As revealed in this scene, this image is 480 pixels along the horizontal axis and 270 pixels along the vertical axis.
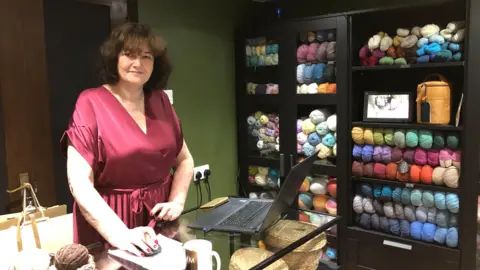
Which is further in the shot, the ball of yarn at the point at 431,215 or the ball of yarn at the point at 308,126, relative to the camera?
the ball of yarn at the point at 308,126

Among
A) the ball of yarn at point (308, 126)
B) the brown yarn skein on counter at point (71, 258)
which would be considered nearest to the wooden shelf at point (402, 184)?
the ball of yarn at point (308, 126)

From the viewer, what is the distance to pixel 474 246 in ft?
8.51

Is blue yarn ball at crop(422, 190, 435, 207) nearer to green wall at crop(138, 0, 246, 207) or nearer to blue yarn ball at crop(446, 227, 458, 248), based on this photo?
blue yarn ball at crop(446, 227, 458, 248)

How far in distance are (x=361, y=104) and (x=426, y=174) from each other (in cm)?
65

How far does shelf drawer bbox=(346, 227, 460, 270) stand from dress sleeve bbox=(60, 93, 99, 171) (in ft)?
6.98

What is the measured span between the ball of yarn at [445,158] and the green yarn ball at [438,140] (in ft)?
0.13

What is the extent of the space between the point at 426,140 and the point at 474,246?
68 cm

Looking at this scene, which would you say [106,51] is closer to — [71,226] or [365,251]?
[71,226]

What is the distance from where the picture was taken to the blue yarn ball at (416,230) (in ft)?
9.22

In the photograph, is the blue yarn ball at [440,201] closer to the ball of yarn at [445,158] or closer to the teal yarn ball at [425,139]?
the ball of yarn at [445,158]

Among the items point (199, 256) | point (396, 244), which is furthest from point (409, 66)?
point (199, 256)

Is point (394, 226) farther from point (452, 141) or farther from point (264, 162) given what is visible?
point (264, 162)

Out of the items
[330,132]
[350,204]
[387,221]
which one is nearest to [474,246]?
[387,221]

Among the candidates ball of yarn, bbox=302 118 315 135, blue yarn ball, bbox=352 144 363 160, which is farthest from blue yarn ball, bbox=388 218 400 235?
ball of yarn, bbox=302 118 315 135
